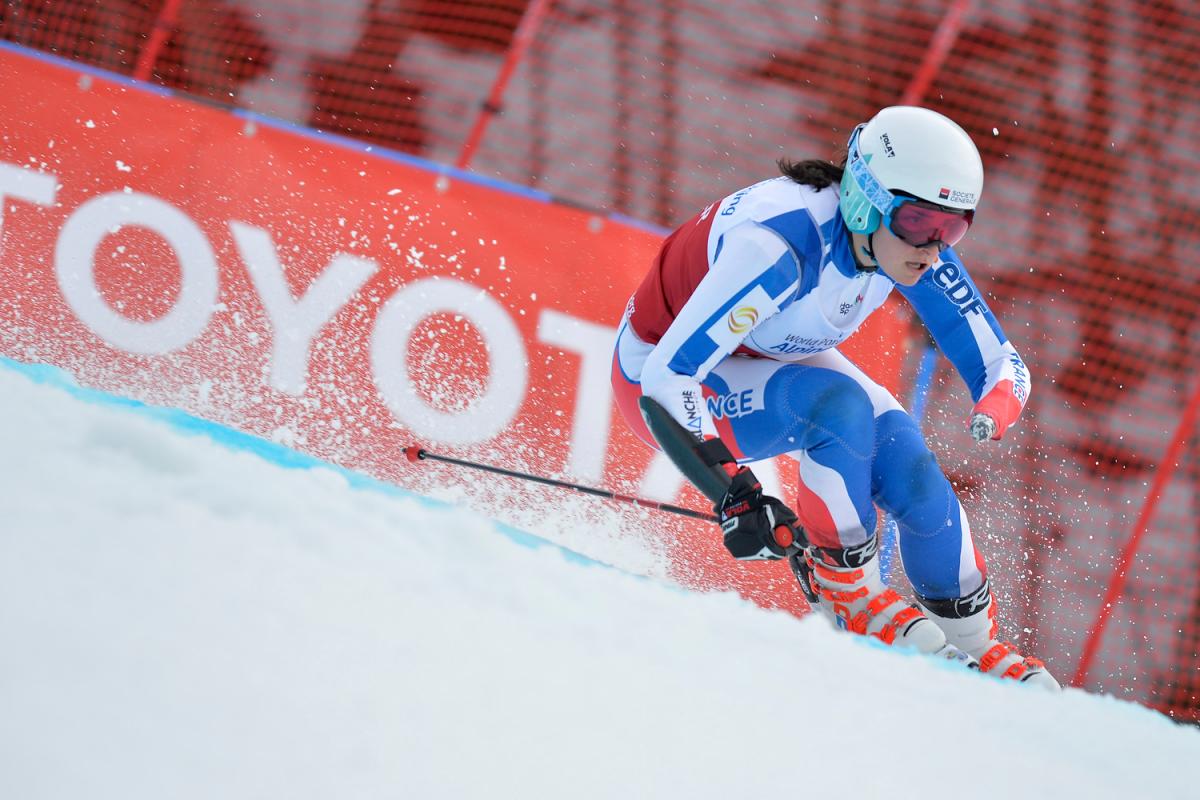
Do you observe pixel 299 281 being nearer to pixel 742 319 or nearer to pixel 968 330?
pixel 742 319

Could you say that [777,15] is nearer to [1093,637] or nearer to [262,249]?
[262,249]

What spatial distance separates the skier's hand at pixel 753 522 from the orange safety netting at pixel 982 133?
6.55 ft

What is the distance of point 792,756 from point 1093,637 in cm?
349

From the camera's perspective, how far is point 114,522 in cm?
151

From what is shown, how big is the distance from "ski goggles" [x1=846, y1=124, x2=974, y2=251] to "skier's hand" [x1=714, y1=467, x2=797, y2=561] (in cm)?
64

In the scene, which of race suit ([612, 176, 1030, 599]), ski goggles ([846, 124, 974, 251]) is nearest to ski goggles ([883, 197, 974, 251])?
ski goggles ([846, 124, 974, 251])

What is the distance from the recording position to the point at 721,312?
2.74m

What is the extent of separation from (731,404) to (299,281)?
1.73 metres

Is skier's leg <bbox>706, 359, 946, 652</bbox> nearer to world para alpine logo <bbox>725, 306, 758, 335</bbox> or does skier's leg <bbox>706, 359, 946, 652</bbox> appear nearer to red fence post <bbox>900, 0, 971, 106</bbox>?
world para alpine logo <bbox>725, 306, 758, 335</bbox>

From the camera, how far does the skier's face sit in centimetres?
276

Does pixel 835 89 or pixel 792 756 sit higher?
pixel 835 89

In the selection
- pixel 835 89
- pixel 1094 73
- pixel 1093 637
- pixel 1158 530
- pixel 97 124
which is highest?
pixel 1094 73

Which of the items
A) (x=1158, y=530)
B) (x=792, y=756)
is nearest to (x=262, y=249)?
(x=792, y=756)

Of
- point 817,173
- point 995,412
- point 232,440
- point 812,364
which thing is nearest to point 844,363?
point 812,364
